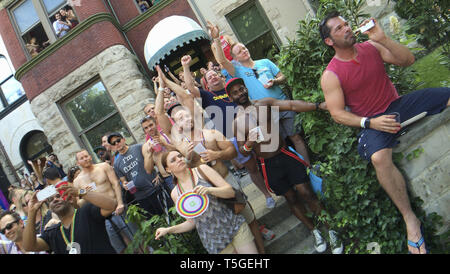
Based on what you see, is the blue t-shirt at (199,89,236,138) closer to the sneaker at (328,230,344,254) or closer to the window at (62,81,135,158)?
the sneaker at (328,230,344,254)

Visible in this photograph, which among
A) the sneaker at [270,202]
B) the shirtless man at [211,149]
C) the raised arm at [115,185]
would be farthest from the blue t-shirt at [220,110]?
the raised arm at [115,185]

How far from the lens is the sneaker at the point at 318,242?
3.14 metres

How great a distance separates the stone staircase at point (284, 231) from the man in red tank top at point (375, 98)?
1.17m

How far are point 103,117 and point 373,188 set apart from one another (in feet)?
25.7

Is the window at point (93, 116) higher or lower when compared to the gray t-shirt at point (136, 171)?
higher

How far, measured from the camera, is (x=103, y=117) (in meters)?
8.56

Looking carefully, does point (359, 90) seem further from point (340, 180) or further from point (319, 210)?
point (319, 210)

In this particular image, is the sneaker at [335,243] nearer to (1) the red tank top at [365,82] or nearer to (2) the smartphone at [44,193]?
(1) the red tank top at [365,82]

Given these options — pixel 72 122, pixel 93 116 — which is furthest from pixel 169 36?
pixel 72 122

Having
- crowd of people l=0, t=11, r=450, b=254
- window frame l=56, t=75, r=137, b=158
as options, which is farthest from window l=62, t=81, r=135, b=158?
crowd of people l=0, t=11, r=450, b=254

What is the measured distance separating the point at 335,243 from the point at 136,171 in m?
3.08

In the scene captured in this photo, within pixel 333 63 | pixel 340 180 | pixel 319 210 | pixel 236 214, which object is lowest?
pixel 319 210

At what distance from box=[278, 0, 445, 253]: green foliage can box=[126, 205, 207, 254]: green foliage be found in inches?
58.3
